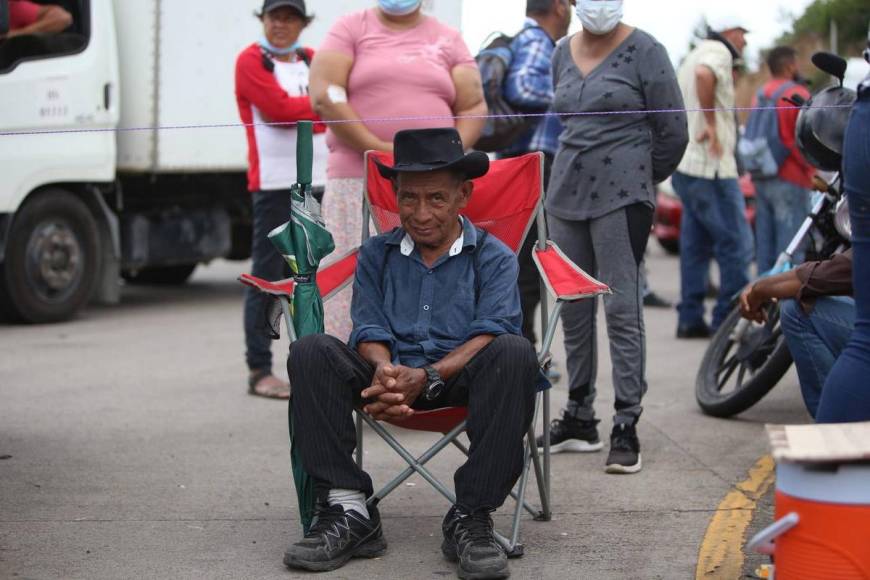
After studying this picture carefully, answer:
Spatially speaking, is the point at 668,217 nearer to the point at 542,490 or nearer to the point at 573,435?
the point at 573,435

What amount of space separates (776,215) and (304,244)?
6.29 m

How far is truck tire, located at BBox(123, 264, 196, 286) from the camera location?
13.5m

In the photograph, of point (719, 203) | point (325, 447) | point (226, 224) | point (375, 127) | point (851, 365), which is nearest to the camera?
point (851, 365)

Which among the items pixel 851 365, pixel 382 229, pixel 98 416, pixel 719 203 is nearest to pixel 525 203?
pixel 382 229

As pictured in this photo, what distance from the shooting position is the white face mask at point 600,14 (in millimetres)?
5477

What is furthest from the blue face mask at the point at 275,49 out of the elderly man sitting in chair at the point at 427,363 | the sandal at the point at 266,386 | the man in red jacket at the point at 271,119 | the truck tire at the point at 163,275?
the truck tire at the point at 163,275

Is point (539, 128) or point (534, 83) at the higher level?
point (534, 83)

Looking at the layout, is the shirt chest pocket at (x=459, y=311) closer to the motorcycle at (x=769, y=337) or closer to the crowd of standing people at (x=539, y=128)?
the crowd of standing people at (x=539, y=128)

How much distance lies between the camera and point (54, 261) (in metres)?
10.3

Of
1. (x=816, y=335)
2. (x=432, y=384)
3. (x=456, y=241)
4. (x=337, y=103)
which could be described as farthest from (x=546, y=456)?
(x=337, y=103)

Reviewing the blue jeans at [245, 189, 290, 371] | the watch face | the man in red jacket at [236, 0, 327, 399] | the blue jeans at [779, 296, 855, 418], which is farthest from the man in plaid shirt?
the watch face

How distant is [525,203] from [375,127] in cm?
119

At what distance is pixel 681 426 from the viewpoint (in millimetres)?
6527

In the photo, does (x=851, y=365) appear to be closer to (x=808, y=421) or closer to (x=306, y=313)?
(x=306, y=313)
